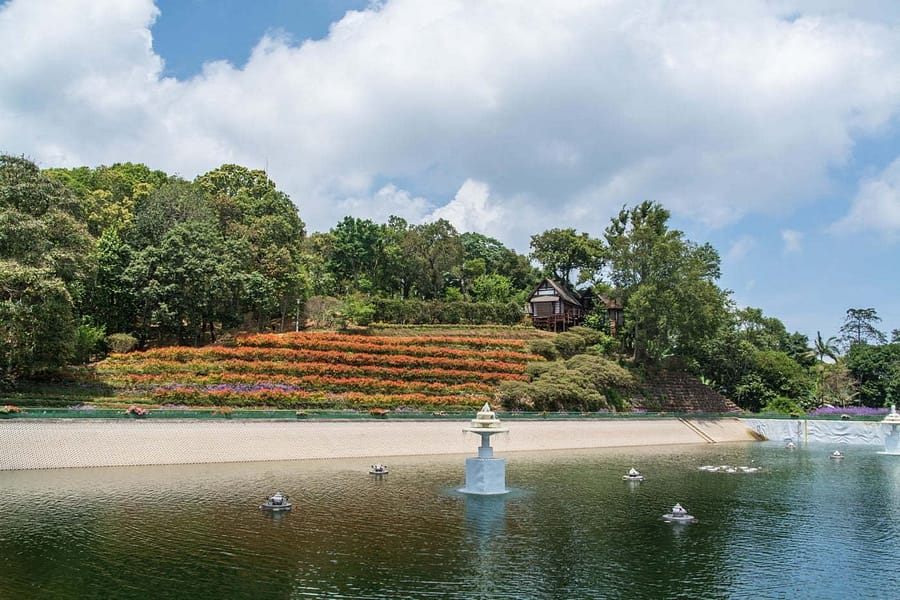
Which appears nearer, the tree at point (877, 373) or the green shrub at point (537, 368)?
the green shrub at point (537, 368)

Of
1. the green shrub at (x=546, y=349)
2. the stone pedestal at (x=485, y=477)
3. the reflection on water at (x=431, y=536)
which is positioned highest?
the green shrub at (x=546, y=349)

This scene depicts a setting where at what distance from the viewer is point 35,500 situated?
73.4ft

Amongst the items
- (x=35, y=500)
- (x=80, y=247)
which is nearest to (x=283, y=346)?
(x=80, y=247)

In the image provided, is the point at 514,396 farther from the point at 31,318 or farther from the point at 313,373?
the point at 31,318

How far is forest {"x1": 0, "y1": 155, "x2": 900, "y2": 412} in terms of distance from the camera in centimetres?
3872

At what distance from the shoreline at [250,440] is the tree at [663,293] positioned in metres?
16.2

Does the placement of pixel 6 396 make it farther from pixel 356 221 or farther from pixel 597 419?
pixel 356 221

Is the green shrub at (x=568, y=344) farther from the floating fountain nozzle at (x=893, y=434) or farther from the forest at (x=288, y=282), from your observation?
the floating fountain nozzle at (x=893, y=434)

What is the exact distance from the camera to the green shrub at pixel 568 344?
64.5 metres

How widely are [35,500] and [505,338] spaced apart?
51.6 metres

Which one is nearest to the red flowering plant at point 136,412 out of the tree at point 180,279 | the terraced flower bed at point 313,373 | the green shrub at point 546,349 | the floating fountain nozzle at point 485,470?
the terraced flower bed at point 313,373

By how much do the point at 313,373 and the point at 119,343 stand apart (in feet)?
44.9

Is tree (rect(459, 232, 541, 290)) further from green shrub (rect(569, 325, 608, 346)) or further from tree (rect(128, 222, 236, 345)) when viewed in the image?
tree (rect(128, 222, 236, 345))

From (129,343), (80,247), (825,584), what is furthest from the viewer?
(129,343)
